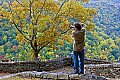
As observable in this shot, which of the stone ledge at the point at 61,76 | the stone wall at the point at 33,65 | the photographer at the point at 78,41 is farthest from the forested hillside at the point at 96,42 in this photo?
the photographer at the point at 78,41

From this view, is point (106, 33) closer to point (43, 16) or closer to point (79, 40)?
point (43, 16)

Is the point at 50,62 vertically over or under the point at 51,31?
under

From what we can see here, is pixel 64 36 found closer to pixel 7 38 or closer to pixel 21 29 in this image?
pixel 21 29

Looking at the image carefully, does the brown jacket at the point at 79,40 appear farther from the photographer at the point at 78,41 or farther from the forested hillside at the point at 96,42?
the forested hillside at the point at 96,42

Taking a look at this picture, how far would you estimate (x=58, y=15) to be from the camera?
639 inches

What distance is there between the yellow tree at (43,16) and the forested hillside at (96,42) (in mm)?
1647

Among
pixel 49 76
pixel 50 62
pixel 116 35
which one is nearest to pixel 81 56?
pixel 49 76

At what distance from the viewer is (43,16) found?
52.7ft

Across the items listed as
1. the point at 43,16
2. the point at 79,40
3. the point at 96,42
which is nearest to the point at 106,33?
the point at 96,42

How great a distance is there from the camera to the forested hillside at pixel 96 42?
2205cm

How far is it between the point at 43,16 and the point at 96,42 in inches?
702

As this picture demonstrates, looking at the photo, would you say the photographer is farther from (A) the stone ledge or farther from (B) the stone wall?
(B) the stone wall

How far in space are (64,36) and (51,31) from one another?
135cm

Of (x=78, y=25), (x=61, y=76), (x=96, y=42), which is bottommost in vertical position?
(x=61, y=76)
